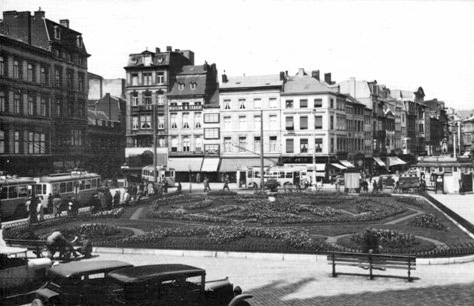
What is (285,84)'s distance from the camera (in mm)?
64812

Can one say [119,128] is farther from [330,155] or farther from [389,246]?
[389,246]

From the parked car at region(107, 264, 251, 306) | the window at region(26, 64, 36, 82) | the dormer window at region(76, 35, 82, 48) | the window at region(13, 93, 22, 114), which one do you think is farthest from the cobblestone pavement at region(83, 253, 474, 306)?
the dormer window at region(76, 35, 82, 48)

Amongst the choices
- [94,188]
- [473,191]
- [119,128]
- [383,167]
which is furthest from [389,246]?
[383,167]

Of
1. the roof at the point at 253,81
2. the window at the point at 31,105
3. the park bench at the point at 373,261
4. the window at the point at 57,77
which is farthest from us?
the roof at the point at 253,81

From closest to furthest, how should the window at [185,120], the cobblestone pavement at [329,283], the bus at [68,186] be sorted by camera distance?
the cobblestone pavement at [329,283]
the bus at [68,186]
the window at [185,120]

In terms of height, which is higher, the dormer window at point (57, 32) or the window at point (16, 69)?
the dormer window at point (57, 32)

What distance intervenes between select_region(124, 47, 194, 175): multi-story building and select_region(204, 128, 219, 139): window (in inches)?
223

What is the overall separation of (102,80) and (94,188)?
4688 cm

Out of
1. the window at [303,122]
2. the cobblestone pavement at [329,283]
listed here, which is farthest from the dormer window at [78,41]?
the cobblestone pavement at [329,283]

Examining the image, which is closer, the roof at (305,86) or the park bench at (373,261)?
the park bench at (373,261)

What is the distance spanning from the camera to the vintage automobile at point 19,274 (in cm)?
1145

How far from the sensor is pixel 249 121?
64.4 m

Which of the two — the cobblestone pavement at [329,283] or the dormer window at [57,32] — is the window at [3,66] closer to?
the dormer window at [57,32]

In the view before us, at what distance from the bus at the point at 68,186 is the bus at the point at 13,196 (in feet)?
4.05
